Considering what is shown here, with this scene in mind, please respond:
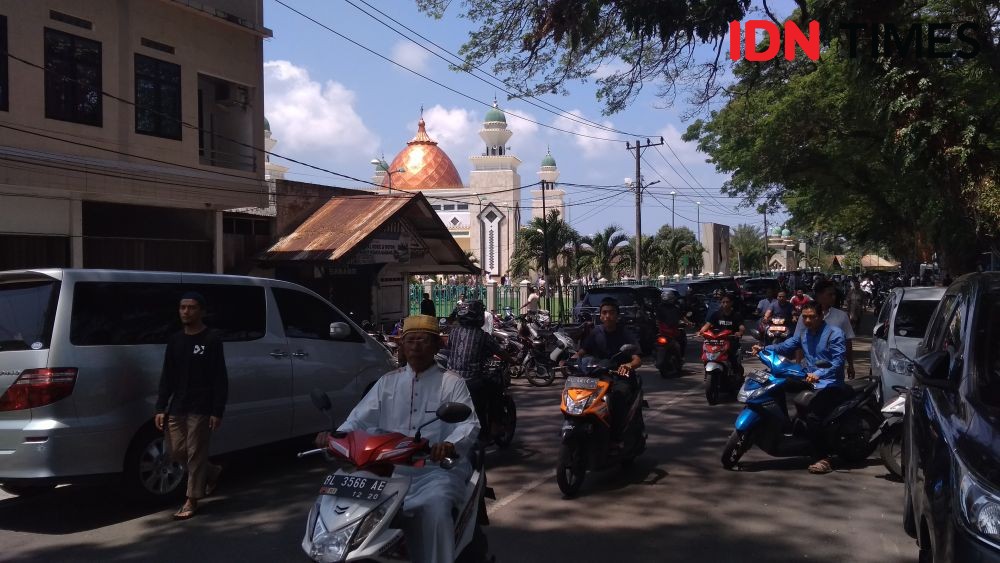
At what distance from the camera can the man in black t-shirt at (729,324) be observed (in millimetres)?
12188

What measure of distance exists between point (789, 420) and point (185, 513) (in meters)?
5.09

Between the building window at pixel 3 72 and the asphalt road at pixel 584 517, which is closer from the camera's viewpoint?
Answer: the asphalt road at pixel 584 517

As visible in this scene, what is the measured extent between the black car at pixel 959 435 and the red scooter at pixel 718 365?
5.93 metres

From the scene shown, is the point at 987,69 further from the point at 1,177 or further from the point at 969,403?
the point at 1,177

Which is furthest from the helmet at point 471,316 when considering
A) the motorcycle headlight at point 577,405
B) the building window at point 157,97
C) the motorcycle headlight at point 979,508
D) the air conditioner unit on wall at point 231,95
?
the air conditioner unit on wall at point 231,95

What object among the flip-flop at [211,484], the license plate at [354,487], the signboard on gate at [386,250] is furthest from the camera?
the signboard on gate at [386,250]

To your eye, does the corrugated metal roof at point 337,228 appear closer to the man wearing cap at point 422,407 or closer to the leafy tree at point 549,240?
the leafy tree at point 549,240

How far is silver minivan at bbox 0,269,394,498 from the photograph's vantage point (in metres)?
5.74

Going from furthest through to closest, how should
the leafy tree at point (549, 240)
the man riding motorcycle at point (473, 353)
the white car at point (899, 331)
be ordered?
the leafy tree at point (549, 240) → the white car at point (899, 331) → the man riding motorcycle at point (473, 353)

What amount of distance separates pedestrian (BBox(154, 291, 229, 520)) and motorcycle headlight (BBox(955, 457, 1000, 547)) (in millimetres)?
4747

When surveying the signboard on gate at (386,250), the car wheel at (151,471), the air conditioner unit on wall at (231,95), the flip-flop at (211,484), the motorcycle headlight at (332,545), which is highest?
the air conditioner unit on wall at (231,95)

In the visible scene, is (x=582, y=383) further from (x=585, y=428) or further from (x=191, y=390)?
(x=191, y=390)

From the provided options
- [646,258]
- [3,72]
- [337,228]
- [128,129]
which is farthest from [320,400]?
[646,258]

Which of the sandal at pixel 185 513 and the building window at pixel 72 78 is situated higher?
the building window at pixel 72 78
